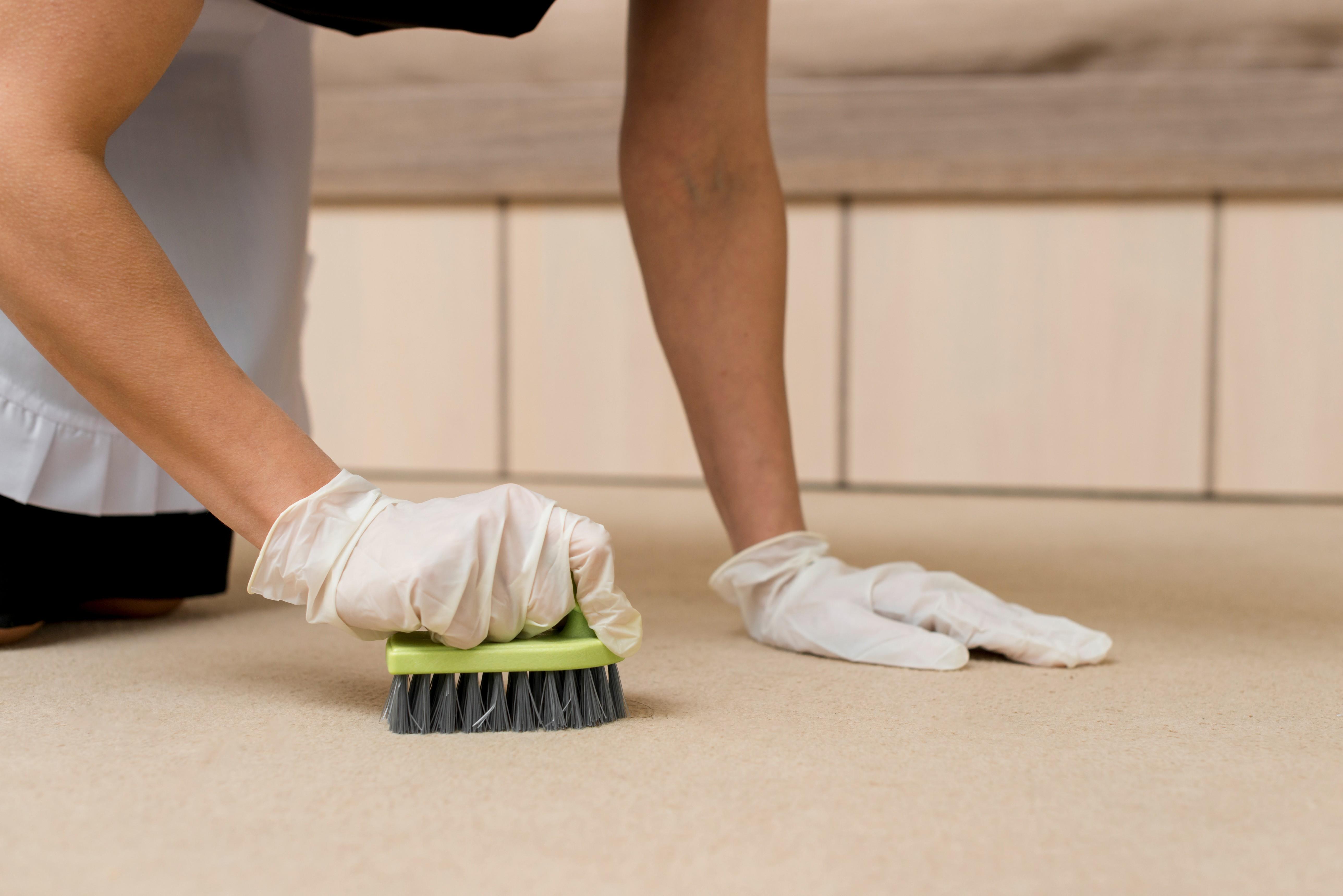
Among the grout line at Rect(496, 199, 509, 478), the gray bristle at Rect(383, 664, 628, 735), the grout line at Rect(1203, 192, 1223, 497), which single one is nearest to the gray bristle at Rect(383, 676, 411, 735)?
the gray bristle at Rect(383, 664, 628, 735)

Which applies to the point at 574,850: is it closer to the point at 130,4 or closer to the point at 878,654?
the point at 878,654

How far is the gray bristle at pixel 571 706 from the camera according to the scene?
524 millimetres

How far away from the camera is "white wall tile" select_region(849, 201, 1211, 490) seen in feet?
5.34

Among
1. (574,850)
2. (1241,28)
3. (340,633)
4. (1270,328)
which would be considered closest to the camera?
(574,850)

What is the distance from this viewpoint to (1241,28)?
1.50 metres

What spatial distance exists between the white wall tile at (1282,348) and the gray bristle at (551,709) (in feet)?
4.61

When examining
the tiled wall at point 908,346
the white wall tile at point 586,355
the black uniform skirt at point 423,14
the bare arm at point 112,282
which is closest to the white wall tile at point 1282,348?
Result: the tiled wall at point 908,346

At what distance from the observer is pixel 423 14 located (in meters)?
0.69

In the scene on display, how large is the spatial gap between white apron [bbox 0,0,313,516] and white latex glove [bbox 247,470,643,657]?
0.89ft

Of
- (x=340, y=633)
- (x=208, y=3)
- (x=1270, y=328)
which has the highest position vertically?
(x=208, y=3)

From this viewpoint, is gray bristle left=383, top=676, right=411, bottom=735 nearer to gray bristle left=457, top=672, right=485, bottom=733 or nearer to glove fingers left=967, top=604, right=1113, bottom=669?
gray bristle left=457, top=672, right=485, bottom=733

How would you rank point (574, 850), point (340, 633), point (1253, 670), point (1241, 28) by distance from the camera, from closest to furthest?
point (574, 850), point (1253, 670), point (340, 633), point (1241, 28)

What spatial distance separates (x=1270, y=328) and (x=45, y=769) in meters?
1.63

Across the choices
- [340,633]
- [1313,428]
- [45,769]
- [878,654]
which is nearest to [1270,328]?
[1313,428]
